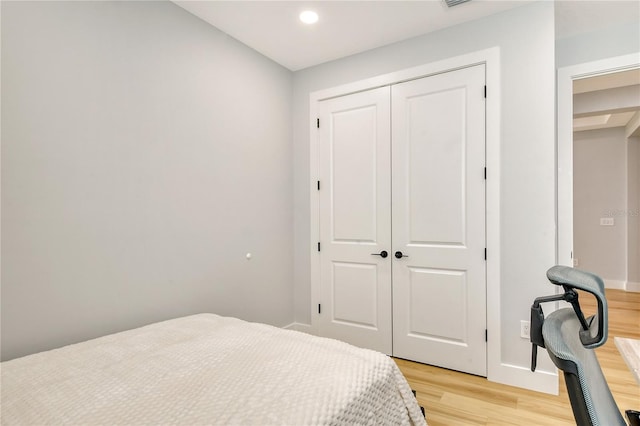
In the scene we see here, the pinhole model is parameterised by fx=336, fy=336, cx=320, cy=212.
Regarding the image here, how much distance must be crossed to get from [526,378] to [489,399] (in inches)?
13.6

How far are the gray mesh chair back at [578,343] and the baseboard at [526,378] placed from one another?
162cm

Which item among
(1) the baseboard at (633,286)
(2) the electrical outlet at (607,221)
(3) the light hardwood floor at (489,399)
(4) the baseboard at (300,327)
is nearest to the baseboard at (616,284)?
(1) the baseboard at (633,286)

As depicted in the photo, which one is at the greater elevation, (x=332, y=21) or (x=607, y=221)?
(x=332, y=21)

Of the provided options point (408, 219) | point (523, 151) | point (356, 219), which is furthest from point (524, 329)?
point (356, 219)

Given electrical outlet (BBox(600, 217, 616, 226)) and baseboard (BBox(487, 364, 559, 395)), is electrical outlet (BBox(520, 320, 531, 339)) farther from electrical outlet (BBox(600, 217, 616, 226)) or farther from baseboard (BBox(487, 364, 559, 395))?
electrical outlet (BBox(600, 217, 616, 226))

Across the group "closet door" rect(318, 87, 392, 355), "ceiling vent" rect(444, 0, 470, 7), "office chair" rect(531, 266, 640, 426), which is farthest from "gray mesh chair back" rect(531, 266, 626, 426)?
"ceiling vent" rect(444, 0, 470, 7)

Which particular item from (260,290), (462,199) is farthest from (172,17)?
(462,199)

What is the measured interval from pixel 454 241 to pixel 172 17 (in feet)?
8.49

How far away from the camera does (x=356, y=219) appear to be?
10.0 ft

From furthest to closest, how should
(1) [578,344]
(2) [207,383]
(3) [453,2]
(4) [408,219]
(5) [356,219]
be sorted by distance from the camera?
(5) [356,219]
(4) [408,219]
(3) [453,2]
(2) [207,383]
(1) [578,344]

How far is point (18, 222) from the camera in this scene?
1.57 meters

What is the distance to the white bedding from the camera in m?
1.04

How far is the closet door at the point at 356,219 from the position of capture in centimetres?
290

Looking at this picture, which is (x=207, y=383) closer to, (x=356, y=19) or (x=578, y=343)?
(x=578, y=343)
